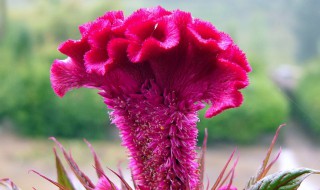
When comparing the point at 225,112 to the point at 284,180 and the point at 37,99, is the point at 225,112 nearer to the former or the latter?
the point at 37,99

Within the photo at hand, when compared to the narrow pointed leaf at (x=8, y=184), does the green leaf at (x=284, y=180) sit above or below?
above

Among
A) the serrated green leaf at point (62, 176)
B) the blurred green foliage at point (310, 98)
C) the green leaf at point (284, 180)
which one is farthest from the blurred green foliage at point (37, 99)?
the green leaf at point (284, 180)

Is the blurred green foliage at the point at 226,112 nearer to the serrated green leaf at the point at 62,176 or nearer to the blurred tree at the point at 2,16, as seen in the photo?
the blurred tree at the point at 2,16

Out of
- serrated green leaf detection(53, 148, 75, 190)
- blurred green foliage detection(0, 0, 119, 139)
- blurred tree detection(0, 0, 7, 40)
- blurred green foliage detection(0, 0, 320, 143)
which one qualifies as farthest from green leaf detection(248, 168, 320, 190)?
→ blurred tree detection(0, 0, 7, 40)

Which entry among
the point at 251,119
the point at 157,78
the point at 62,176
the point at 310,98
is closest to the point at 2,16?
the point at 251,119

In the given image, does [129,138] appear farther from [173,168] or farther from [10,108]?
[10,108]

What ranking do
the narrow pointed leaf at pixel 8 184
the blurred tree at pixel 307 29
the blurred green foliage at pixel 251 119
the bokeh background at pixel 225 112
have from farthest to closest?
the blurred green foliage at pixel 251 119 → the bokeh background at pixel 225 112 → the blurred tree at pixel 307 29 → the narrow pointed leaf at pixel 8 184

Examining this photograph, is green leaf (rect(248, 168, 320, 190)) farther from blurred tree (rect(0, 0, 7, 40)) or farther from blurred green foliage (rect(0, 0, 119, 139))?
blurred tree (rect(0, 0, 7, 40))
